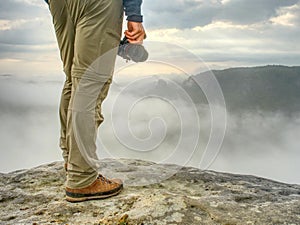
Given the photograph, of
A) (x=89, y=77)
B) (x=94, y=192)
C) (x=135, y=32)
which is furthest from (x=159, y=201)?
(x=135, y=32)

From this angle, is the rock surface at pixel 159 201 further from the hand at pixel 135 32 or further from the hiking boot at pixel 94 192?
the hand at pixel 135 32

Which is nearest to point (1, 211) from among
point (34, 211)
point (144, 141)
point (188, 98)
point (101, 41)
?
point (34, 211)

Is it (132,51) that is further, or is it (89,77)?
(132,51)

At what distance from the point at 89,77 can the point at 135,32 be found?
59cm

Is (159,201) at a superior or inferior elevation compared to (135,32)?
inferior

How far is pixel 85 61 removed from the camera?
3525mm

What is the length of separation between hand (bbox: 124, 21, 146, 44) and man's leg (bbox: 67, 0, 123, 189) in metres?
0.11

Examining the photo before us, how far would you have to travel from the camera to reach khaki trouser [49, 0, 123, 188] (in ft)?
11.3

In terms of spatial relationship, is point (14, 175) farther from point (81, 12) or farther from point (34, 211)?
point (81, 12)

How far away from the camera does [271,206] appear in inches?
140

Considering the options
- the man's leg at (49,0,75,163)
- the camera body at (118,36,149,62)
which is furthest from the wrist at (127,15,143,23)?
the man's leg at (49,0,75,163)

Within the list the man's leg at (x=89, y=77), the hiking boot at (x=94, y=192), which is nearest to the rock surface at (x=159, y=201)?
the hiking boot at (x=94, y=192)

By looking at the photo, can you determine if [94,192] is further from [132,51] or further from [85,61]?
[132,51]

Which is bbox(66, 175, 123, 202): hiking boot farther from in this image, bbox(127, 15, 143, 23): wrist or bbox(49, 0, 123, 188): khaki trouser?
bbox(127, 15, 143, 23): wrist
